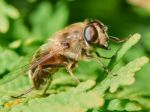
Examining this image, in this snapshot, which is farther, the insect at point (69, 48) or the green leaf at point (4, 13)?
the green leaf at point (4, 13)

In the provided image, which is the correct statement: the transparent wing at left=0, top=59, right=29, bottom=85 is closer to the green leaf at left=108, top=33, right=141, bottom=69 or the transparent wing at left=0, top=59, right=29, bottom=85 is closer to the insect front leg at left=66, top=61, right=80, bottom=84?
the insect front leg at left=66, top=61, right=80, bottom=84

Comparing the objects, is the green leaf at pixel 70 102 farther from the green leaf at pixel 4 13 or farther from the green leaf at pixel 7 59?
the green leaf at pixel 4 13

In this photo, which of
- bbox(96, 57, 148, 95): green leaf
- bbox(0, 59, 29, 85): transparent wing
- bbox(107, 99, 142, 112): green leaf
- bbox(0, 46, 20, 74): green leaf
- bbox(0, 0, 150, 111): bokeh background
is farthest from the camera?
bbox(0, 0, 150, 111): bokeh background

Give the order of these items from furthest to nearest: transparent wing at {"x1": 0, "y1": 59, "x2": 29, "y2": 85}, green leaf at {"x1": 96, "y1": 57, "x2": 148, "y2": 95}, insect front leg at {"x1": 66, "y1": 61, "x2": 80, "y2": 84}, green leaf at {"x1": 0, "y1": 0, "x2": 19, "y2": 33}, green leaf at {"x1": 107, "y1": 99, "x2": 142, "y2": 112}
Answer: green leaf at {"x1": 0, "y1": 0, "x2": 19, "y2": 33}
insect front leg at {"x1": 66, "y1": 61, "x2": 80, "y2": 84}
transparent wing at {"x1": 0, "y1": 59, "x2": 29, "y2": 85}
green leaf at {"x1": 107, "y1": 99, "x2": 142, "y2": 112}
green leaf at {"x1": 96, "y1": 57, "x2": 148, "y2": 95}

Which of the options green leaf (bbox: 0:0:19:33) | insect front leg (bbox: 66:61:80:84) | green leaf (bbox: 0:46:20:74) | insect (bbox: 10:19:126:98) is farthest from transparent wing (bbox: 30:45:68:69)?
green leaf (bbox: 0:0:19:33)

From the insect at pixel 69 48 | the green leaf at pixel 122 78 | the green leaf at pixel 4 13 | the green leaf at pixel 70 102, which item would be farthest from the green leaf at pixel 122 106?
the green leaf at pixel 4 13

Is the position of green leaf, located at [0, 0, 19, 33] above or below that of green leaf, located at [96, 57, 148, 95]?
above

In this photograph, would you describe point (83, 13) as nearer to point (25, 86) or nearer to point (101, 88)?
point (25, 86)
